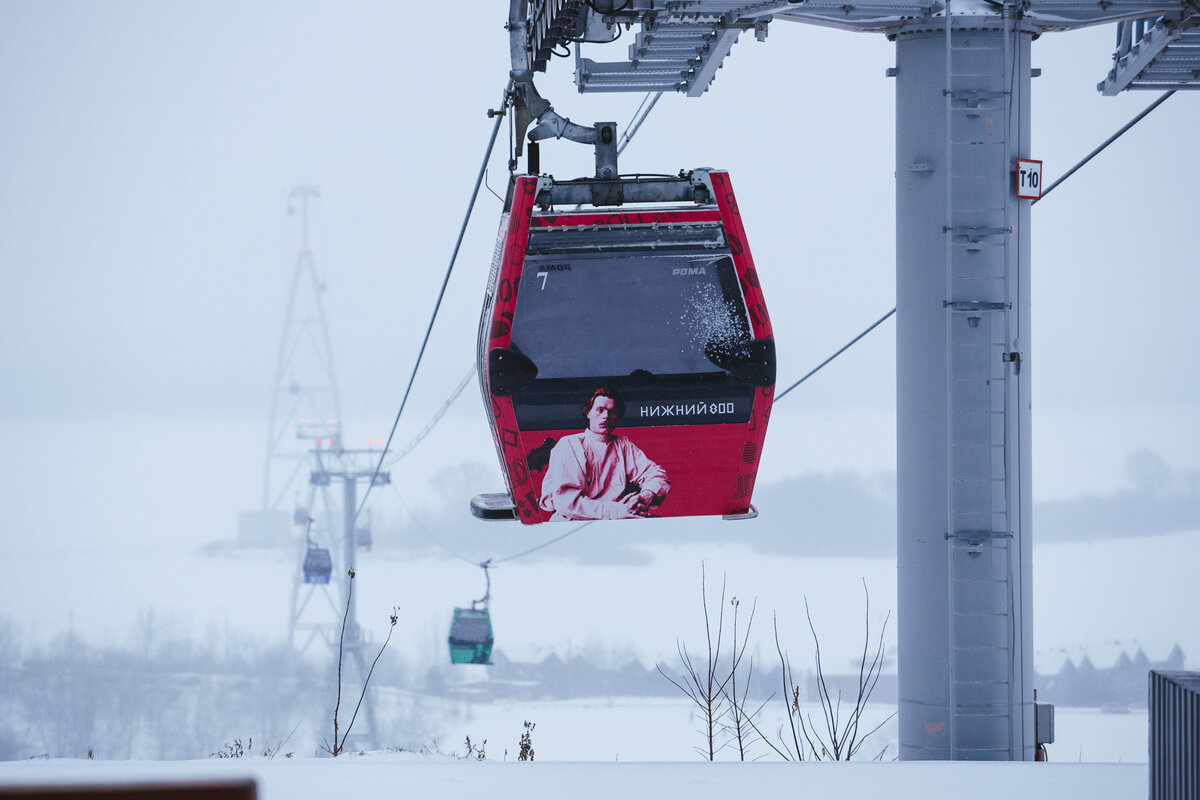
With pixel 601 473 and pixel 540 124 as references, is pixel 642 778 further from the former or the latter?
pixel 540 124

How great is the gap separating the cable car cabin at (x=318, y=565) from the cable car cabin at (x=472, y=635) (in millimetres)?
7615

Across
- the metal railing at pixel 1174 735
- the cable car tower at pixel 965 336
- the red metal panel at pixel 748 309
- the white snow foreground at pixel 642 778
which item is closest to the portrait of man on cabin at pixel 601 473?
the red metal panel at pixel 748 309

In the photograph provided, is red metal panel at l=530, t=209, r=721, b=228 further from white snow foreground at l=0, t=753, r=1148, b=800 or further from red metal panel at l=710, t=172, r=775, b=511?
white snow foreground at l=0, t=753, r=1148, b=800

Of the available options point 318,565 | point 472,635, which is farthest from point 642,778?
point 318,565

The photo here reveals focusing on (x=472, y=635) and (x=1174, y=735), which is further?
(x=472, y=635)

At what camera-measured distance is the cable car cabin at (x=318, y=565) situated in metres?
21.6

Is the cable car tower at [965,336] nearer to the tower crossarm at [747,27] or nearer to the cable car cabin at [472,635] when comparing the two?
the tower crossarm at [747,27]

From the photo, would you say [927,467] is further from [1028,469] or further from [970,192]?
[970,192]

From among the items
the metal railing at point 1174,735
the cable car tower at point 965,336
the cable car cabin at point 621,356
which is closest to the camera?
the metal railing at point 1174,735

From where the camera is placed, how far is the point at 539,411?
464 cm

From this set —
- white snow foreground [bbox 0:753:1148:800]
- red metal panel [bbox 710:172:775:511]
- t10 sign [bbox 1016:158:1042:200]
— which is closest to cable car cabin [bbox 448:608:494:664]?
white snow foreground [bbox 0:753:1148:800]

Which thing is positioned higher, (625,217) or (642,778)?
(625,217)

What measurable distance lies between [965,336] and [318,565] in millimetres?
17374

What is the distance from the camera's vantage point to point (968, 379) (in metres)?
6.08
